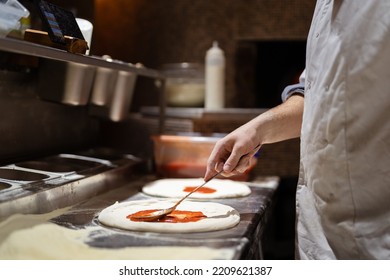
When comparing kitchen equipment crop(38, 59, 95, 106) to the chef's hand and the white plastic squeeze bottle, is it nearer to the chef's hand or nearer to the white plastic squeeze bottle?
the chef's hand

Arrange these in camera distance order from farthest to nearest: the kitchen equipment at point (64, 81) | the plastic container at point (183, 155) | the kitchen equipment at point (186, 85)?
the kitchen equipment at point (186, 85)
the plastic container at point (183, 155)
the kitchen equipment at point (64, 81)

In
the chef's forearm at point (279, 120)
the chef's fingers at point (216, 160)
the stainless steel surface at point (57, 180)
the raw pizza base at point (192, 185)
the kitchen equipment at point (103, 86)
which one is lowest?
the raw pizza base at point (192, 185)

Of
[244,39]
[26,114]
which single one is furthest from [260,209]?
[244,39]

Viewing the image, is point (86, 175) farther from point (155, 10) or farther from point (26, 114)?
point (155, 10)

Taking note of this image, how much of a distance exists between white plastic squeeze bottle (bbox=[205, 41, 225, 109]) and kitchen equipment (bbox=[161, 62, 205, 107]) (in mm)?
102

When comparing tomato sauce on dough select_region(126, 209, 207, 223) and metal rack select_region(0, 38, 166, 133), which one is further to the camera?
tomato sauce on dough select_region(126, 209, 207, 223)

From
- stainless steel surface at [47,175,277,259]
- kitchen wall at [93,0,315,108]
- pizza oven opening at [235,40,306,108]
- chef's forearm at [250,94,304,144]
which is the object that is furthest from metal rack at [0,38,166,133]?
pizza oven opening at [235,40,306,108]

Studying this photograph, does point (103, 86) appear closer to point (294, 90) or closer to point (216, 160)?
point (216, 160)

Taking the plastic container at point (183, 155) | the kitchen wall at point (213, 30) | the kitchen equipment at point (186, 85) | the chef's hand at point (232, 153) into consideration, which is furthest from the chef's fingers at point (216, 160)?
the kitchen wall at point (213, 30)

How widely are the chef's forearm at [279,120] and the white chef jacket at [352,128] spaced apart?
25 cm

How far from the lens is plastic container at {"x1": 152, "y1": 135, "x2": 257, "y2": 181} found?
2.24 meters

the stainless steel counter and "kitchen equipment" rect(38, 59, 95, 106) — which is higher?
"kitchen equipment" rect(38, 59, 95, 106)

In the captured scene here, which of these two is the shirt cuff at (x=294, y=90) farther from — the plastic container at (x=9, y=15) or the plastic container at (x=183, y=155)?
the plastic container at (x=9, y=15)

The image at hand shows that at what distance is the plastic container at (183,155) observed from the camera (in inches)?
88.1
